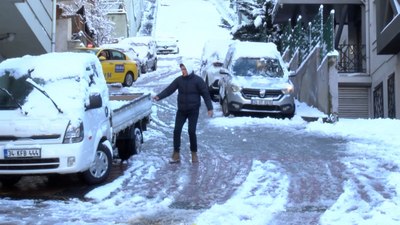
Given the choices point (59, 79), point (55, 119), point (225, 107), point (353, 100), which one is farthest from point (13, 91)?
point (353, 100)

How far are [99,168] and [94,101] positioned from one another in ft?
3.25

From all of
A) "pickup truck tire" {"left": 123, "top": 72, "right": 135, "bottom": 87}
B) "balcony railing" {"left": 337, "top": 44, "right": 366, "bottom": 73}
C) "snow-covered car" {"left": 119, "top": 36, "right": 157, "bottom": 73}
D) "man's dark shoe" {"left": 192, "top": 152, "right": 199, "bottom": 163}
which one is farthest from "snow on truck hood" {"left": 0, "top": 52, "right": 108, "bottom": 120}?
"snow-covered car" {"left": 119, "top": 36, "right": 157, "bottom": 73}

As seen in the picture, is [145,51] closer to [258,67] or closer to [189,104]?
[258,67]

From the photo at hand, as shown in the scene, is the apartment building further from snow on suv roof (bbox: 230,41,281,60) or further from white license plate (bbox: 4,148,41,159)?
white license plate (bbox: 4,148,41,159)

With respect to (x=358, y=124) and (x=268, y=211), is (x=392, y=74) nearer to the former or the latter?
(x=358, y=124)

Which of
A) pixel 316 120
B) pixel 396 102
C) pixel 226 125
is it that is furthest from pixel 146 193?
pixel 396 102

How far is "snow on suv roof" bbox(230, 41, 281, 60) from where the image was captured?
61.9 ft

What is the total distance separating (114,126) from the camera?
1080 cm

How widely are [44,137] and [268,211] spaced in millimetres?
3157

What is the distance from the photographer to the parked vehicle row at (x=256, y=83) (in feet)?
56.6

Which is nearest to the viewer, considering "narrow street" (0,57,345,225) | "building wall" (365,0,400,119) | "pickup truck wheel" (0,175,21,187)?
"narrow street" (0,57,345,225)

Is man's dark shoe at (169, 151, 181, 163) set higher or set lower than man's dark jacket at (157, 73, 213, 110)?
lower

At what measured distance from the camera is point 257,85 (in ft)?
56.8

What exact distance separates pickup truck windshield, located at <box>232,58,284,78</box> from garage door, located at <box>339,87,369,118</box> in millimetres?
7338
